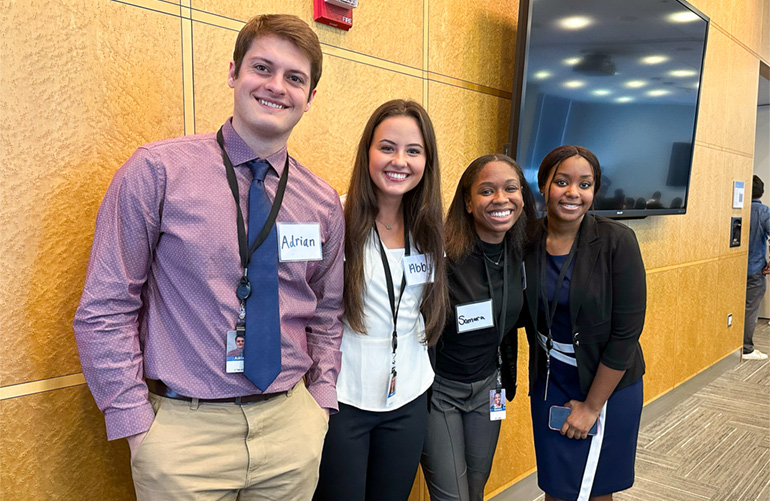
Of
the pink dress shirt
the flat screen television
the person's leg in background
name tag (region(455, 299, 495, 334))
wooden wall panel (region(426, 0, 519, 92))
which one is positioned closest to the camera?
the pink dress shirt

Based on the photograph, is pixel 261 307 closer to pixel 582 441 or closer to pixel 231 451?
pixel 231 451

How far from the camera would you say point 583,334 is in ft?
6.15

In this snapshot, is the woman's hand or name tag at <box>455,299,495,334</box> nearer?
name tag at <box>455,299,495,334</box>

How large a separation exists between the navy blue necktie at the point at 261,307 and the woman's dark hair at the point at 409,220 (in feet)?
1.10

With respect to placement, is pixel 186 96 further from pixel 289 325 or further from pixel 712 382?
pixel 712 382

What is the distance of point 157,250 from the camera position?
1.18 meters

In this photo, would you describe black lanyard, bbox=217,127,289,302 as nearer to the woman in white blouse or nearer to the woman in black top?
the woman in white blouse

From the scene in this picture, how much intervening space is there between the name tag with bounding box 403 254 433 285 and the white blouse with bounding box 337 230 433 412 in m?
0.02

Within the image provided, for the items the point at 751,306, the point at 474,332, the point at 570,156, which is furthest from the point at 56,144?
the point at 751,306

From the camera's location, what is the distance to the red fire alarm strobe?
1.77 m

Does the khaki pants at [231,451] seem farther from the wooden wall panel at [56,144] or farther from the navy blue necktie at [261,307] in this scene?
the wooden wall panel at [56,144]

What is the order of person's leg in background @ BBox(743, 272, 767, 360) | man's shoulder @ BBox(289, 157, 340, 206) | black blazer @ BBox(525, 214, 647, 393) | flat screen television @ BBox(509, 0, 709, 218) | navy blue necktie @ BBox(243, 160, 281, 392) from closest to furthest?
navy blue necktie @ BBox(243, 160, 281, 392), man's shoulder @ BBox(289, 157, 340, 206), black blazer @ BBox(525, 214, 647, 393), flat screen television @ BBox(509, 0, 709, 218), person's leg in background @ BBox(743, 272, 767, 360)

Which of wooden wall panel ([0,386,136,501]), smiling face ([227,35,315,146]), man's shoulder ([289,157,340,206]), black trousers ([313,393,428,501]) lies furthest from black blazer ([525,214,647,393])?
wooden wall panel ([0,386,136,501])

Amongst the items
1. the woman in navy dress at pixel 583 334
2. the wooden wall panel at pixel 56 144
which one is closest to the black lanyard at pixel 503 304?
the woman in navy dress at pixel 583 334
